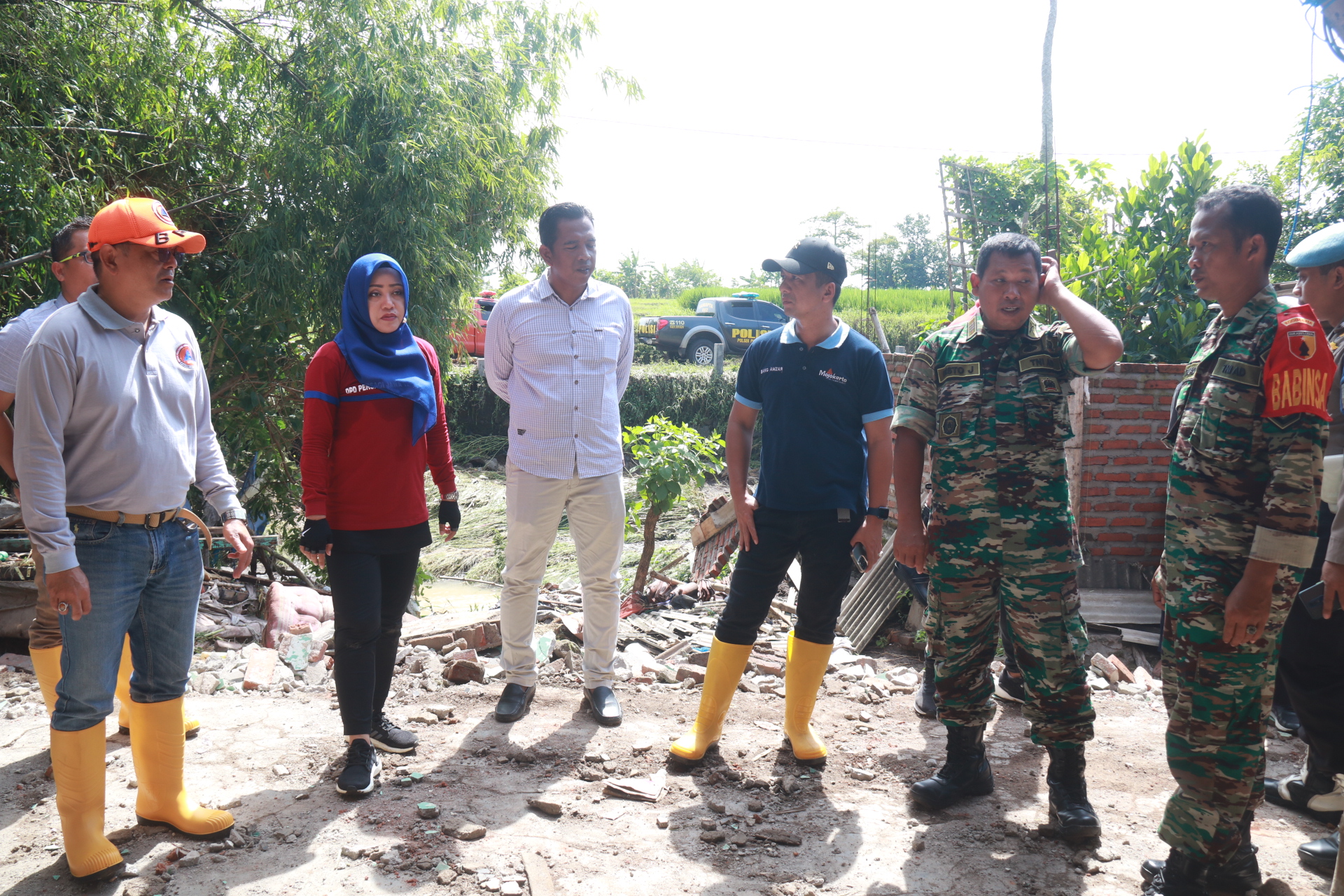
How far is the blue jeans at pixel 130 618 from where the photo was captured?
7.86 ft

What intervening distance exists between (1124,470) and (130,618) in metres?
5.50

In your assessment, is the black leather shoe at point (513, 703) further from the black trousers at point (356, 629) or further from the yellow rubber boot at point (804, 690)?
the yellow rubber boot at point (804, 690)

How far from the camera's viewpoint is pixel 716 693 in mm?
3344

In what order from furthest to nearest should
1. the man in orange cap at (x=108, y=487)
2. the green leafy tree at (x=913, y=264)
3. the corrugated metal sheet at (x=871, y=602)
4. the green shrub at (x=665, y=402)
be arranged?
the green leafy tree at (x=913, y=264), the green shrub at (x=665, y=402), the corrugated metal sheet at (x=871, y=602), the man in orange cap at (x=108, y=487)

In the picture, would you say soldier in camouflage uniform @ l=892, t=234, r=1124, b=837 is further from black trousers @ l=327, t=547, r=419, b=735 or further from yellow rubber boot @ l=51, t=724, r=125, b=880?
yellow rubber boot @ l=51, t=724, r=125, b=880

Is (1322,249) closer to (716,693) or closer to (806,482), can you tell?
(806,482)

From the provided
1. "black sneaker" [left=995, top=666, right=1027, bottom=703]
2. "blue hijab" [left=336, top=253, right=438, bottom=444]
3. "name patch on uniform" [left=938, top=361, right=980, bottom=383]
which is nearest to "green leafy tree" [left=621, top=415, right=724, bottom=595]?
"black sneaker" [left=995, top=666, right=1027, bottom=703]

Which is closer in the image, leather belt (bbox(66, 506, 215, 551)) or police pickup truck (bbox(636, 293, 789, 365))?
leather belt (bbox(66, 506, 215, 551))

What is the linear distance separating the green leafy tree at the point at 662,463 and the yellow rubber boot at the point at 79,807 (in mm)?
3941

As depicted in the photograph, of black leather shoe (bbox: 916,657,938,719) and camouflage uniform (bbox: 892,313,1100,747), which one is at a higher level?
camouflage uniform (bbox: 892,313,1100,747)

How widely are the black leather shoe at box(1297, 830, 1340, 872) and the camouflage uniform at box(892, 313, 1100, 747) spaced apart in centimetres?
73

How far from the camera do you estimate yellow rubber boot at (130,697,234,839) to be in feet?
8.73

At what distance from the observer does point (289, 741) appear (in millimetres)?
3502

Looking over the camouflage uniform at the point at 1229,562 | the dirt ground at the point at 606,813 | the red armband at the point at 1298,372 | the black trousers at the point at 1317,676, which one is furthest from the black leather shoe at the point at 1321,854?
the red armband at the point at 1298,372
